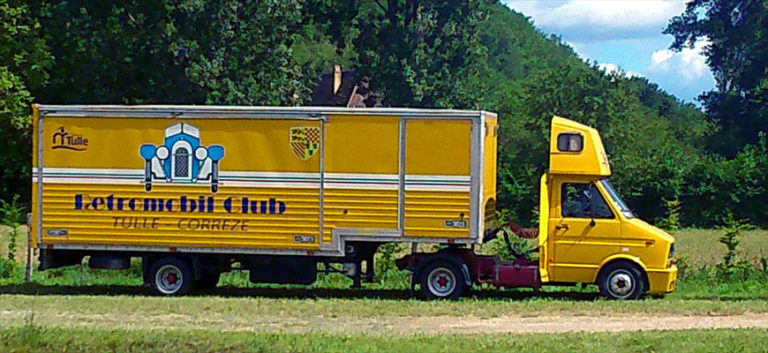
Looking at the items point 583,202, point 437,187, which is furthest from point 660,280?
point 437,187

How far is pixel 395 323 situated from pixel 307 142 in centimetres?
387

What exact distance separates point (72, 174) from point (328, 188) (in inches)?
160

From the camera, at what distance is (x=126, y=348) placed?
1128 cm

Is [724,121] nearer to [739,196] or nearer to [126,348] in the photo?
[739,196]

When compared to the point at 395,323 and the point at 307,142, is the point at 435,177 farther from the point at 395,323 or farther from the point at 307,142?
the point at 395,323

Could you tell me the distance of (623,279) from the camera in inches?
699

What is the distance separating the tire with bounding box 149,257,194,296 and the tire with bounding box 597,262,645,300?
21.6 feet

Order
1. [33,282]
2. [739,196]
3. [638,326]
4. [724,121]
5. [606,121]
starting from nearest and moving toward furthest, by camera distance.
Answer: [638,326] → [33,282] → [739,196] → [606,121] → [724,121]

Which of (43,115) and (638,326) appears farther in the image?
(43,115)

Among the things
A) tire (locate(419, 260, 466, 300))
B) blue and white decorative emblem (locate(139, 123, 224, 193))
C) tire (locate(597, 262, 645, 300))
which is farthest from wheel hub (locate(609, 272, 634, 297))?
blue and white decorative emblem (locate(139, 123, 224, 193))

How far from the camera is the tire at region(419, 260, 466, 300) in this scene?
18.0 m

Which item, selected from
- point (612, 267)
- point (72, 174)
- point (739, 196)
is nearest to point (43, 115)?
point (72, 174)

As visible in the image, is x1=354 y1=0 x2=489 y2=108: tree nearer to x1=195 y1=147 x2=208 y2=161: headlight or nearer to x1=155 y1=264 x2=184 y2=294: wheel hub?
x1=155 y1=264 x2=184 y2=294: wheel hub

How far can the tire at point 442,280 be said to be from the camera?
1800 cm
